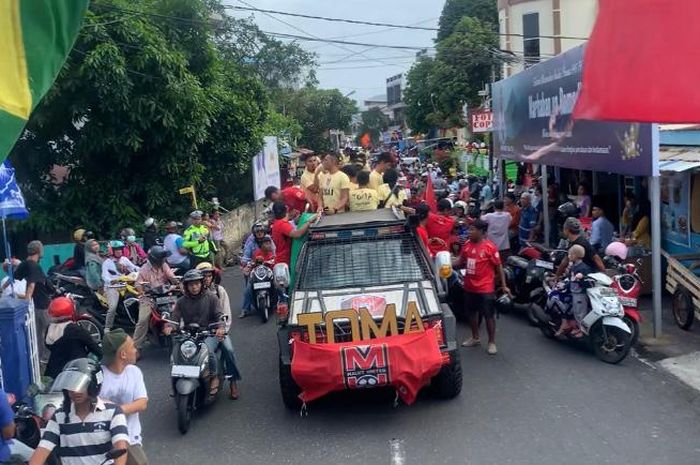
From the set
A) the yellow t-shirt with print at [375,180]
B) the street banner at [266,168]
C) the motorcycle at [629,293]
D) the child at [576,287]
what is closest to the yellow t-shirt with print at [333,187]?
the yellow t-shirt with print at [375,180]

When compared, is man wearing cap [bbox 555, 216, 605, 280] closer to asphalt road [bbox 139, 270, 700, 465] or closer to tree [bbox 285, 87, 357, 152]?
asphalt road [bbox 139, 270, 700, 465]

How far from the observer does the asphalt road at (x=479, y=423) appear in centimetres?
707

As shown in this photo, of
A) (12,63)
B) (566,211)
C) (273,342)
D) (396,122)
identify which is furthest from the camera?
→ (396,122)

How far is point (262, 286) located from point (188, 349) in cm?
495

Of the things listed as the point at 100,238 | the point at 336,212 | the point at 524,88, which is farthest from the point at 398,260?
the point at 100,238

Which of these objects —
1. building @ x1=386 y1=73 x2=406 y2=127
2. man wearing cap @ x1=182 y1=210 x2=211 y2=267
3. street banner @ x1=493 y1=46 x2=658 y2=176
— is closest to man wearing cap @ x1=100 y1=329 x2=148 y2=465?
street banner @ x1=493 y1=46 x2=658 y2=176

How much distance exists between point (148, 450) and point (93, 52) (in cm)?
1124

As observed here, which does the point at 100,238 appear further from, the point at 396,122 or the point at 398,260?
the point at 396,122

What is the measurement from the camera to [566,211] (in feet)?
48.3

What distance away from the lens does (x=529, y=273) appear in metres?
12.1

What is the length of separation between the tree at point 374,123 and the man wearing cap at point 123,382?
97611 millimetres

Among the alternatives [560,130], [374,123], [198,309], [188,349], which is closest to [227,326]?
[198,309]

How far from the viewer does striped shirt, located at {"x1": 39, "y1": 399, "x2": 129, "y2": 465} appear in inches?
195

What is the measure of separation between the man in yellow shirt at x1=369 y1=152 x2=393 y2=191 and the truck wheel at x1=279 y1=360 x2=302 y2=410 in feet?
14.9
